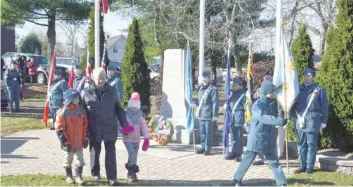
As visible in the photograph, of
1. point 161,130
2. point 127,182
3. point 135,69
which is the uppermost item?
point 135,69

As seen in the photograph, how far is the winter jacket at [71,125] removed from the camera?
287 inches

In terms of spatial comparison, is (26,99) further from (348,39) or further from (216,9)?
(348,39)

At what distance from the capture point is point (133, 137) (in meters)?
7.94

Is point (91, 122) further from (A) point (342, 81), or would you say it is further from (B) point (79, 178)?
(A) point (342, 81)

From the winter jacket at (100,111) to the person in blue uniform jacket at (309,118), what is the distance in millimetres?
3388

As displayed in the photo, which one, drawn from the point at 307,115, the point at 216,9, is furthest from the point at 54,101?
the point at 216,9

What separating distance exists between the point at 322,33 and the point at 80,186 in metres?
20.1

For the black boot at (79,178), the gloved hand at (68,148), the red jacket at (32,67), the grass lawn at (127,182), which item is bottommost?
the grass lawn at (127,182)

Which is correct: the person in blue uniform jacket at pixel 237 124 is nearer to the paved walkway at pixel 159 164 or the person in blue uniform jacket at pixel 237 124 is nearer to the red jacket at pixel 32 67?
the paved walkway at pixel 159 164

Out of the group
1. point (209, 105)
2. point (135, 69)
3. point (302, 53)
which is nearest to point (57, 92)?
point (135, 69)

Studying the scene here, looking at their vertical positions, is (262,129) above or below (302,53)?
below

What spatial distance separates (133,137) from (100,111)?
81 cm

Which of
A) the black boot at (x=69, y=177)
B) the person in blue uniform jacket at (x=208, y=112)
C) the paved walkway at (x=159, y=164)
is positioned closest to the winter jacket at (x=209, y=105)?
the person in blue uniform jacket at (x=208, y=112)

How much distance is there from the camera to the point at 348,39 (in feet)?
32.9
